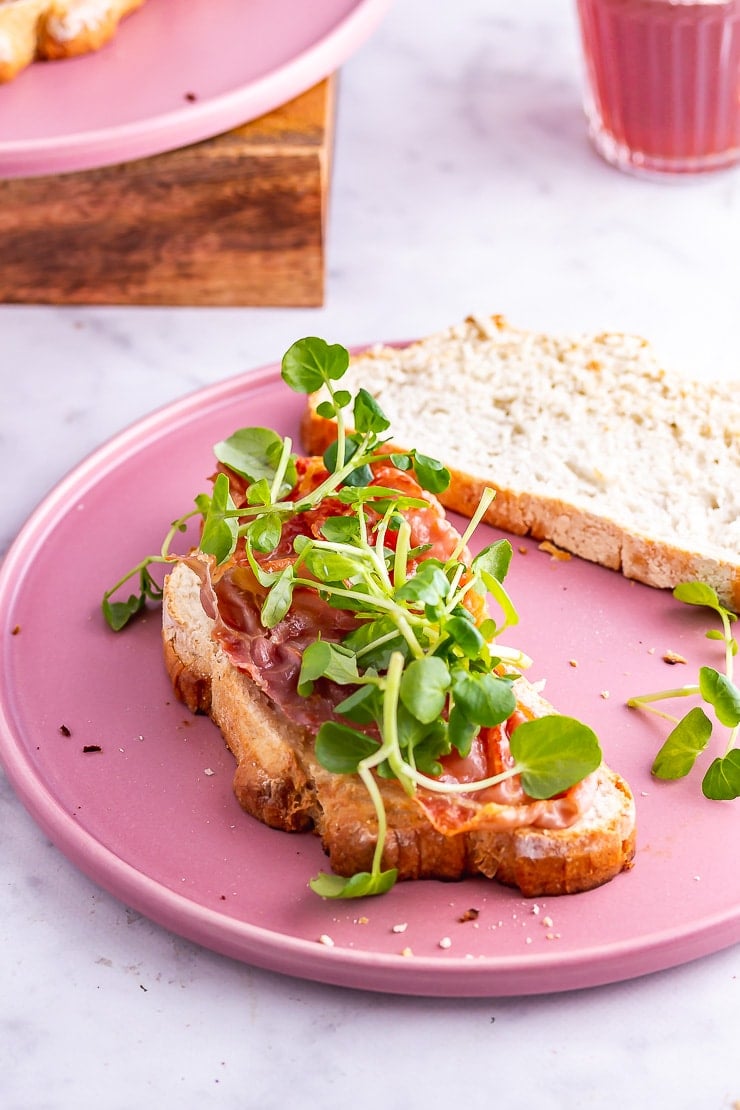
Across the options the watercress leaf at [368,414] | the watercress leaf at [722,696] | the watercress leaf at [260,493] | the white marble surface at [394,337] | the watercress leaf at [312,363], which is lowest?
the white marble surface at [394,337]

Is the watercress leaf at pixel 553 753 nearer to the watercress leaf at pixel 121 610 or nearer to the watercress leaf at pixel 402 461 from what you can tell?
the watercress leaf at pixel 402 461

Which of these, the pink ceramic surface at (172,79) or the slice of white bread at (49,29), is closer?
the pink ceramic surface at (172,79)

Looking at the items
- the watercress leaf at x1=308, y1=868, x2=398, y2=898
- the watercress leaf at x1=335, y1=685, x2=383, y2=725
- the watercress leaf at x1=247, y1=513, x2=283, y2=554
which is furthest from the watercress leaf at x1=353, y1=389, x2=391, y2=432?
the watercress leaf at x1=308, y1=868, x2=398, y2=898

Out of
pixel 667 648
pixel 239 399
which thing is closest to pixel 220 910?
pixel 667 648

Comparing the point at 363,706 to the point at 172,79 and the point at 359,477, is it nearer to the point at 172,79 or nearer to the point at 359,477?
the point at 359,477

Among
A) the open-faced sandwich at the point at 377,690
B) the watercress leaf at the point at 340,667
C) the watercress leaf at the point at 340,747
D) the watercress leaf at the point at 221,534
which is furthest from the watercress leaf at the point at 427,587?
the watercress leaf at the point at 221,534
